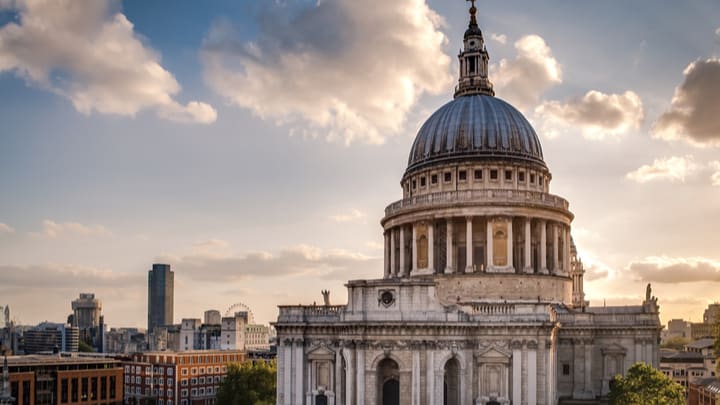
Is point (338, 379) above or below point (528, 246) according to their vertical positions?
below

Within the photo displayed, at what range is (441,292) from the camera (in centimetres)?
7219

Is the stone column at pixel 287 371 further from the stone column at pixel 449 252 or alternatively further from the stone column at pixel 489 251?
the stone column at pixel 489 251

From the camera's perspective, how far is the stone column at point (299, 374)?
2566 inches

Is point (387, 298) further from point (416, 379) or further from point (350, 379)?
point (350, 379)

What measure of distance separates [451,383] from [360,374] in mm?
7472

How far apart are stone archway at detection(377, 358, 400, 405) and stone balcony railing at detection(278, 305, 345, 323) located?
5838mm

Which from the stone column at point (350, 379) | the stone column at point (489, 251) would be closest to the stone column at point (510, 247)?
the stone column at point (489, 251)

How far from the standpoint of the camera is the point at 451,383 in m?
62.4

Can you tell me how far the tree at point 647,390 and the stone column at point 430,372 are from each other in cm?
1390

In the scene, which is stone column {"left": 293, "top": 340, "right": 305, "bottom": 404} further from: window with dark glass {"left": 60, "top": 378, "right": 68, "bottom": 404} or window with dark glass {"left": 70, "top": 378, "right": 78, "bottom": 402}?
window with dark glass {"left": 70, "top": 378, "right": 78, "bottom": 402}

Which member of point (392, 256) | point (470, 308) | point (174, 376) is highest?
point (392, 256)

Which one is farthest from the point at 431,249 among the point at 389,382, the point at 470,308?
the point at 389,382

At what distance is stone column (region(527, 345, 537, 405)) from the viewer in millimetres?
59281

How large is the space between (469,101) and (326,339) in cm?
3195
